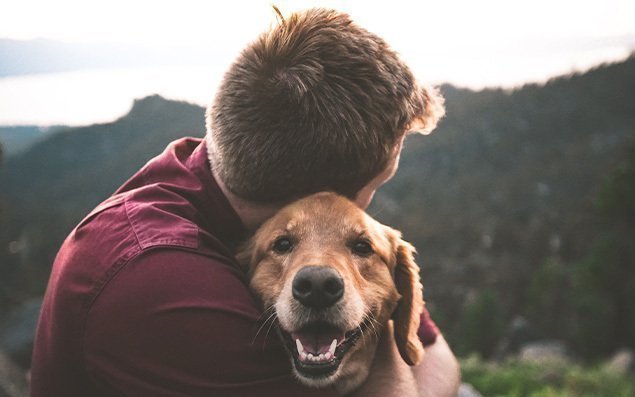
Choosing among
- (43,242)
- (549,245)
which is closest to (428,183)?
(549,245)

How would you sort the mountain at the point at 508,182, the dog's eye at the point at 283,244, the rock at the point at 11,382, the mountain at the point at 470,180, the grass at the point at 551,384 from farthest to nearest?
the mountain at the point at 508,182 → the mountain at the point at 470,180 → the grass at the point at 551,384 → the rock at the point at 11,382 → the dog's eye at the point at 283,244

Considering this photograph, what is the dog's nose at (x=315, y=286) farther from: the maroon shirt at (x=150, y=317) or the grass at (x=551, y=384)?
the grass at (x=551, y=384)

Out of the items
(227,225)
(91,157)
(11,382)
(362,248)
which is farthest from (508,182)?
(227,225)

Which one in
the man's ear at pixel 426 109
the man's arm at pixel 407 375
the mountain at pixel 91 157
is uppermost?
the man's ear at pixel 426 109

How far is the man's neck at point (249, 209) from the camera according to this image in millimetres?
2959

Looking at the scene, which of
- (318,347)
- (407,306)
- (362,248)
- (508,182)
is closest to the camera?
(318,347)

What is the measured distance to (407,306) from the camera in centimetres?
337

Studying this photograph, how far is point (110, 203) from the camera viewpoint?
2658 millimetres

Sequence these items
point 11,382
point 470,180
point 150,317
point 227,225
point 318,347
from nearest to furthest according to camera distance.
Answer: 1. point 150,317
2. point 318,347
3. point 227,225
4. point 11,382
5. point 470,180

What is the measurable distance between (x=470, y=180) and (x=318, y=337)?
141618mm

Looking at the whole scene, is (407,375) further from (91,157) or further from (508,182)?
(508,182)

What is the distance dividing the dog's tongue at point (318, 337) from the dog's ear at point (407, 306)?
580 millimetres

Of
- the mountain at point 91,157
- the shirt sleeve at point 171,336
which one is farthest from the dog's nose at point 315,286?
the mountain at point 91,157

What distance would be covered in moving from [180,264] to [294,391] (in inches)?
29.3
